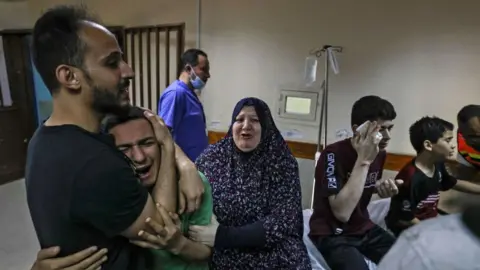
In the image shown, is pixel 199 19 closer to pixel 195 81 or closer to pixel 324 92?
pixel 195 81

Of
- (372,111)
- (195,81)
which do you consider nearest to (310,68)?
(195,81)

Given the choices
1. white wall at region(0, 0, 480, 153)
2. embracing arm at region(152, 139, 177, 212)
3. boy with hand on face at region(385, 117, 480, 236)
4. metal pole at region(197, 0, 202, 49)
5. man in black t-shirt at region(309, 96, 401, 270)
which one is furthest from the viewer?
metal pole at region(197, 0, 202, 49)

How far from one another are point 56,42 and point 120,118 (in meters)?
0.26

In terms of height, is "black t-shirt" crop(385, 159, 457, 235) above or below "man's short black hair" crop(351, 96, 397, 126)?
below

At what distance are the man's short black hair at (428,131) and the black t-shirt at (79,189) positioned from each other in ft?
5.18

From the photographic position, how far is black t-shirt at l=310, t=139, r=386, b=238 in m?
1.78

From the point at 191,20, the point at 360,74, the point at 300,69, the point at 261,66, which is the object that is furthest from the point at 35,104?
the point at 360,74

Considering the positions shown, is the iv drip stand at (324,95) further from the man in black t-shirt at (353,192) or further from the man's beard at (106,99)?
the man's beard at (106,99)

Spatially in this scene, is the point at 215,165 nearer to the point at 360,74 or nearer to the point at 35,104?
the point at 360,74

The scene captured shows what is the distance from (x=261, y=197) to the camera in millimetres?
1612

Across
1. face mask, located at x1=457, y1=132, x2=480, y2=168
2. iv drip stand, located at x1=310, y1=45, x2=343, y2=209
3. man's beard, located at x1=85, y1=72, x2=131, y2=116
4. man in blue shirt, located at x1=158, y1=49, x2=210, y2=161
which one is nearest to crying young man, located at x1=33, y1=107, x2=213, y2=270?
man's beard, located at x1=85, y1=72, x2=131, y2=116

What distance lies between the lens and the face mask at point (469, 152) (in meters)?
0.88

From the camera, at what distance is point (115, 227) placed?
0.85m

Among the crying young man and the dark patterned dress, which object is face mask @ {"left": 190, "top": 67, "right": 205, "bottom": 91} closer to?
the dark patterned dress
